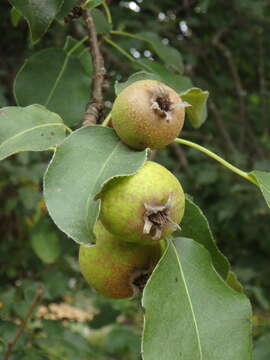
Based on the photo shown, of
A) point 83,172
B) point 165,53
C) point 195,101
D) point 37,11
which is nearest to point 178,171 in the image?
point 165,53

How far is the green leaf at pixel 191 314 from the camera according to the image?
100 centimetres

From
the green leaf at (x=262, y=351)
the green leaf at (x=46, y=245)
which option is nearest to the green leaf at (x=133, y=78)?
the green leaf at (x=262, y=351)

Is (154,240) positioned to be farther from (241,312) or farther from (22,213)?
(22,213)

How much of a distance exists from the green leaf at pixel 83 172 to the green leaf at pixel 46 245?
53.8 inches

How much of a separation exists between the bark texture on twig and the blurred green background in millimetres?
789

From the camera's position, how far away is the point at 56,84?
5.24ft

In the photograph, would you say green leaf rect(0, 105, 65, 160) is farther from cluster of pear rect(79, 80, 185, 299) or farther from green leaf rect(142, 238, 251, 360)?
green leaf rect(142, 238, 251, 360)

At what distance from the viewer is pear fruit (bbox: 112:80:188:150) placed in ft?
3.42

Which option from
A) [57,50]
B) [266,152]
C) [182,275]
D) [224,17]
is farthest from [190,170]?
[182,275]

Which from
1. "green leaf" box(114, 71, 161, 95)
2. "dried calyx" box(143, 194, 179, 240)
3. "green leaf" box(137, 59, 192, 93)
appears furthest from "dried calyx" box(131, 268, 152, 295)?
"green leaf" box(137, 59, 192, 93)

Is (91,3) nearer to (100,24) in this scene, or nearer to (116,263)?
(100,24)

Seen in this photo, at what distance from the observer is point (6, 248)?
291 centimetres

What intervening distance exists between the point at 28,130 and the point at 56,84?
50 centimetres

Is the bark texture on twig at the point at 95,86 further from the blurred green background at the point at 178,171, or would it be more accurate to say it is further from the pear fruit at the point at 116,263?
the blurred green background at the point at 178,171
